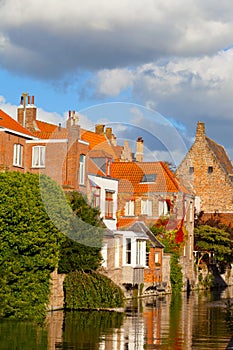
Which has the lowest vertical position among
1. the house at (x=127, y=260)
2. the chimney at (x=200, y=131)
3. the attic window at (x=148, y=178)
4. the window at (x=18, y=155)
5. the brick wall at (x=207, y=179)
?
the house at (x=127, y=260)

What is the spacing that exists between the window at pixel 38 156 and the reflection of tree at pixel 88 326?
40.1 ft

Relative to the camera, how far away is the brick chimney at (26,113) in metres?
64.9

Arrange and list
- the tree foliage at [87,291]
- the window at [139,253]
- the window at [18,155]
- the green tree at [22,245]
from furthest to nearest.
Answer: the window at [139,253], the window at [18,155], the tree foliage at [87,291], the green tree at [22,245]

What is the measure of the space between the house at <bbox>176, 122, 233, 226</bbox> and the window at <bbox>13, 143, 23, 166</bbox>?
138 ft

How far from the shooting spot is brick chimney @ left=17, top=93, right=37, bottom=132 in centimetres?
6488

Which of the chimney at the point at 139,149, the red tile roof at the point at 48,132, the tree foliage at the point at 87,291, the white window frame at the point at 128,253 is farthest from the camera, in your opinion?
the white window frame at the point at 128,253

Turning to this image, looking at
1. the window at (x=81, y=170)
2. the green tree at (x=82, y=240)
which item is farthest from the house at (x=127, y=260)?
the window at (x=81, y=170)

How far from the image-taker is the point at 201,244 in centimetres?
7681

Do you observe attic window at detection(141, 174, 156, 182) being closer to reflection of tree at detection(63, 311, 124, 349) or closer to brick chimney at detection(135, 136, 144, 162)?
brick chimney at detection(135, 136, 144, 162)

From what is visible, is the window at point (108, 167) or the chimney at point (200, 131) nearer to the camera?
the window at point (108, 167)

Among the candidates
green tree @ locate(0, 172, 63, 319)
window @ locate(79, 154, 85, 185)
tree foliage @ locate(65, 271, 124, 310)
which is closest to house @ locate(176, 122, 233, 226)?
tree foliage @ locate(65, 271, 124, 310)

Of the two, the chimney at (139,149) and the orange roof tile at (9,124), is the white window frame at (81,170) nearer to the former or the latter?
the chimney at (139,149)

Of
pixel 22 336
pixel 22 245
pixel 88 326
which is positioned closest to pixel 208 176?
pixel 22 245

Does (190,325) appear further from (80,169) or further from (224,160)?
(224,160)
